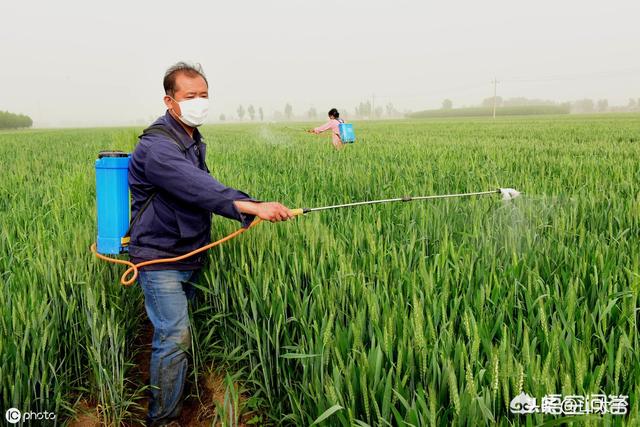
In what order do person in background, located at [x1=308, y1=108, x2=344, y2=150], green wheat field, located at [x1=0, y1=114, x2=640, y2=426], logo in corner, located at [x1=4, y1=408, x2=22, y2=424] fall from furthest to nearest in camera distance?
person in background, located at [x1=308, y1=108, x2=344, y2=150]
logo in corner, located at [x1=4, y1=408, x2=22, y2=424]
green wheat field, located at [x1=0, y1=114, x2=640, y2=426]

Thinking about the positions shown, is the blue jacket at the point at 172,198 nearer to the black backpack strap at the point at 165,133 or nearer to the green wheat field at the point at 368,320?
the black backpack strap at the point at 165,133

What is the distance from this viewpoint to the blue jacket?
6.73ft

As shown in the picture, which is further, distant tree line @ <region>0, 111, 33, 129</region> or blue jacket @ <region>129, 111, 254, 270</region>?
distant tree line @ <region>0, 111, 33, 129</region>

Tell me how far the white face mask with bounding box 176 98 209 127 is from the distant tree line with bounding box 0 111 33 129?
108 metres

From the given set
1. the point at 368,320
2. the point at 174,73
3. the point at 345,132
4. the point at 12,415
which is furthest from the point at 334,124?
the point at 12,415

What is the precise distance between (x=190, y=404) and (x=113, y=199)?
105 centimetres

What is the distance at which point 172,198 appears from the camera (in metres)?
2.20

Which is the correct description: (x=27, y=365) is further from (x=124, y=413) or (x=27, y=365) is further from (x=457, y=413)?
(x=457, y=413)

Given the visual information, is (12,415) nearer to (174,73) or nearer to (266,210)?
(266,210)

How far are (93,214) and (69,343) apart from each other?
1951 mm

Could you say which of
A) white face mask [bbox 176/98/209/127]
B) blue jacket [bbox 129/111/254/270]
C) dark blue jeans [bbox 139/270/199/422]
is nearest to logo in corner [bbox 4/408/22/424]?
dark blue jeans [bbox 139/270/199/422]

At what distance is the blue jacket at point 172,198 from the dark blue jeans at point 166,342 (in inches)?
3.5

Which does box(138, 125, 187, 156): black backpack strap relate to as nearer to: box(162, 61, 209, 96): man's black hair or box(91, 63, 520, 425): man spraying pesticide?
Result: box(91, 63, 520, 425): man spraying pesticide

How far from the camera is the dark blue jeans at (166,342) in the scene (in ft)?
7.00
